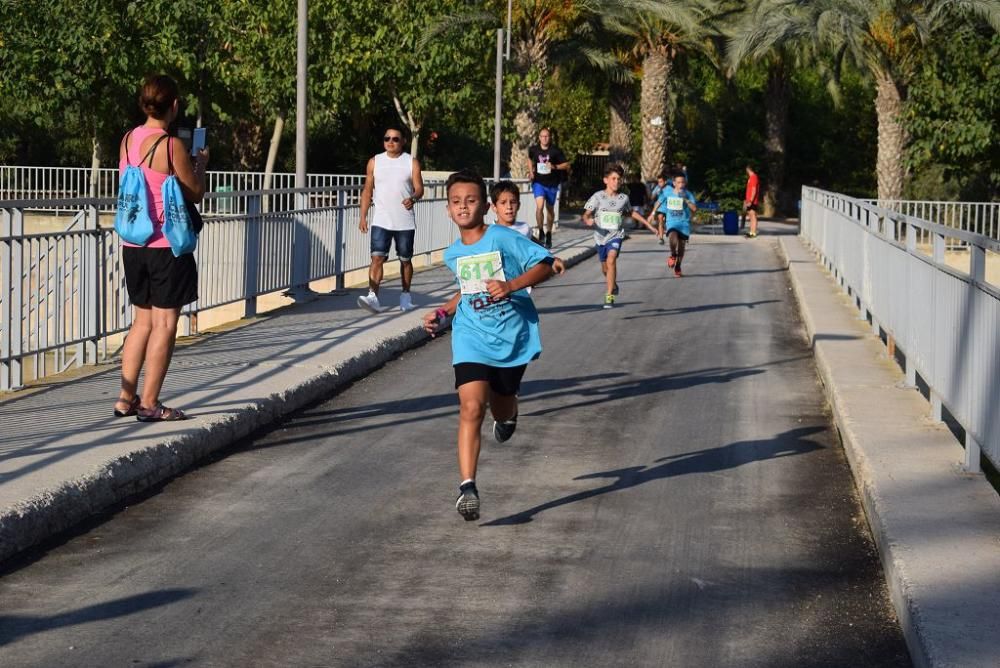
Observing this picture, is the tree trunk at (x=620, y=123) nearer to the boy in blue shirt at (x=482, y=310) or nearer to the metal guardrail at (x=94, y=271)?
the metal guardrail at (x=94, y=271)

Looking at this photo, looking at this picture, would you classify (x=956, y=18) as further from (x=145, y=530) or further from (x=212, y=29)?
(x=145, y=530)

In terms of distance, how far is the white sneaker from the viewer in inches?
627

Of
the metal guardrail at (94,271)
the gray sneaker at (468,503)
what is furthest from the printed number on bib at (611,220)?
the gray sneaker at (468,503)

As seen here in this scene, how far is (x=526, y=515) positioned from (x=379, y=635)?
2111 millimetres

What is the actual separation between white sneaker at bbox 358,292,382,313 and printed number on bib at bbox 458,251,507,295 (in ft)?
28.5

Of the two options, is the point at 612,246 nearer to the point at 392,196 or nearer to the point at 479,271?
the point at 392,196

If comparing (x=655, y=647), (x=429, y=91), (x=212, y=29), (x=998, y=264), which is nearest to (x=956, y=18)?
(x=429, y=91)

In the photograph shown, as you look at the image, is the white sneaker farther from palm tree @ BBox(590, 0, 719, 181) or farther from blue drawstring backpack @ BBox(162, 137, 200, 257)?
palm tree @ BBox(590, 0, 719, 181)

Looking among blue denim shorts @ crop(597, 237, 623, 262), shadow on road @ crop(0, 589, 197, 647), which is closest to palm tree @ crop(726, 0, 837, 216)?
blue denim shorts @ crop(597, 237, 623, 262)

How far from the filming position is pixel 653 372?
12.9 metres

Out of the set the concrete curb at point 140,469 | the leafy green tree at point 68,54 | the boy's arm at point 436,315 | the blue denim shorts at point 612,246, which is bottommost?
the concrete curb at point 140,469

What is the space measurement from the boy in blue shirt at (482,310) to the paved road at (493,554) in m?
0.60

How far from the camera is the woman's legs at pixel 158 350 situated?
351 inches

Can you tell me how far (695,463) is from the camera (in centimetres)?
891
